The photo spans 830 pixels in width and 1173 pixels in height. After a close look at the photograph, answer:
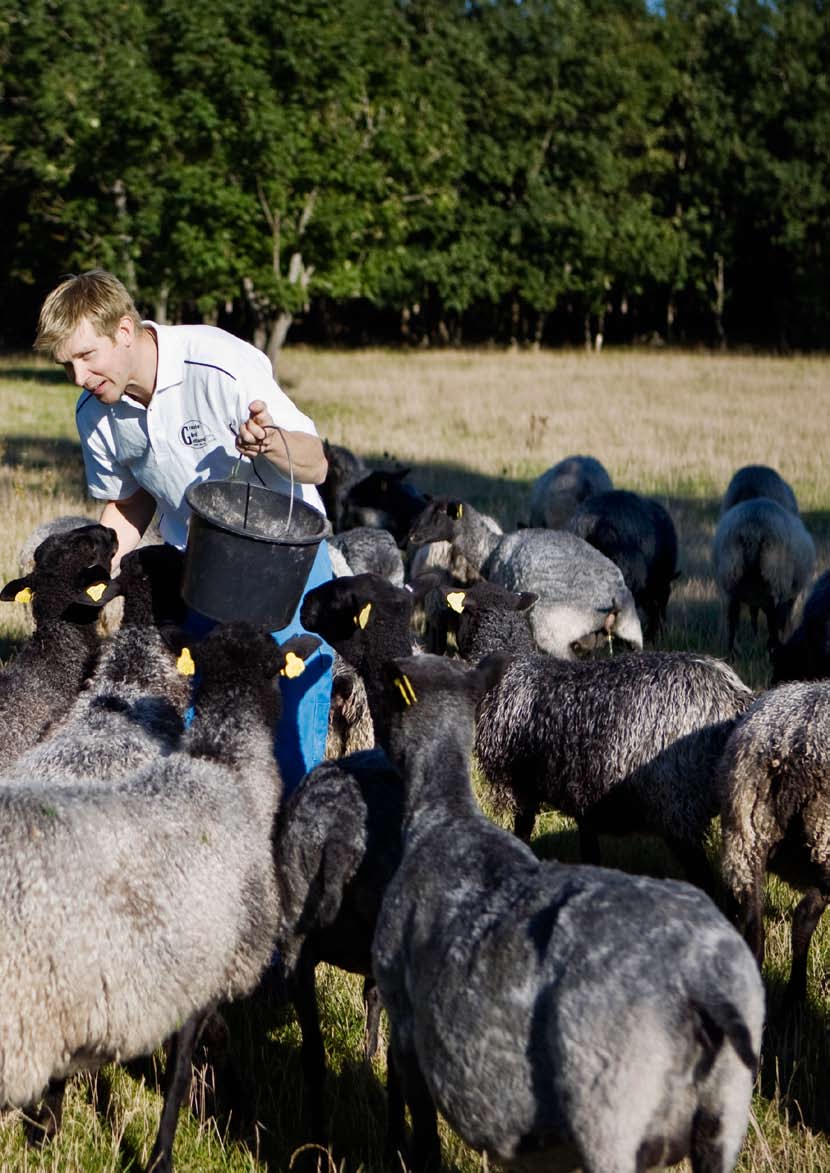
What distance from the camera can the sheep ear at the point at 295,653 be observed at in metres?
4.17

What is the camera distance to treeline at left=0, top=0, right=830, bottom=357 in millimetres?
26938

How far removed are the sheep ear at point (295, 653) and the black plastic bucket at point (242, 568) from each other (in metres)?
0.17

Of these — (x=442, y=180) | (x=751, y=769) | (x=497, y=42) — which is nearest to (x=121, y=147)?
(x=442, y=180)

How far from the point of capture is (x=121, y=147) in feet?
92.4

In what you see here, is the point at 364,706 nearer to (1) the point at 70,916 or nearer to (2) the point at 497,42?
(1) the point at 70,916

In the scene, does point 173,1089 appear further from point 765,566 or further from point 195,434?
point 765,566

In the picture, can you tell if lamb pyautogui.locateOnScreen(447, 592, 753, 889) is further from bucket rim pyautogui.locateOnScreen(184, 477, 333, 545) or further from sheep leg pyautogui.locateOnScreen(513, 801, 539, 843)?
bucket rim pyautogui.locateOnScreen(184, 477, 333, 545)

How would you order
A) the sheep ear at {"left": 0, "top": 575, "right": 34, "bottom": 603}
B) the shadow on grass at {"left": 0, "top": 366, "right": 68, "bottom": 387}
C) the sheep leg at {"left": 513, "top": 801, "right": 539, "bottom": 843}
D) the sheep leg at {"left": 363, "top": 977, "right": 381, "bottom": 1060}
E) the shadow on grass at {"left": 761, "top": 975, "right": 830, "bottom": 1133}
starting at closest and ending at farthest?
A: the shadow on grass at {"left": 761, "top": 975, "right": 830, "bottom": 1133} < the sheep leg at {"left": 363, "top": 977, "right": 381, "bottom": 1060} < the sheep ear at {"left": 0, "top": 575, "right": 34, "bottom": 603} < the sheep leg at {"left": 513, "top": 801, "right": 539, "bottom": 843} < the shadow on grass at {"left": 0, "top": 366, "right": 68, "bottom": 387}

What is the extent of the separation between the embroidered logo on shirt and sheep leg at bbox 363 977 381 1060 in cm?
205

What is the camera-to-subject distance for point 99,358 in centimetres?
458

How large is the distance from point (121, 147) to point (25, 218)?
11579 millimetres

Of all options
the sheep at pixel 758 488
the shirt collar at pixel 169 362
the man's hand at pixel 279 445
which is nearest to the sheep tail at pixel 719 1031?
the man's hand at pixel 279 445

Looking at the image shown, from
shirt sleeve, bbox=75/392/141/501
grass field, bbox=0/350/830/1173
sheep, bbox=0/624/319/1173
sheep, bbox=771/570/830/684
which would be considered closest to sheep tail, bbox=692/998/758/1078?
grass field, bbox=0/350/830/1173

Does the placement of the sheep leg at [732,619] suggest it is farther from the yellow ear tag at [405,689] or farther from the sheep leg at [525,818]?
the yellow ear tag at [405,689]
